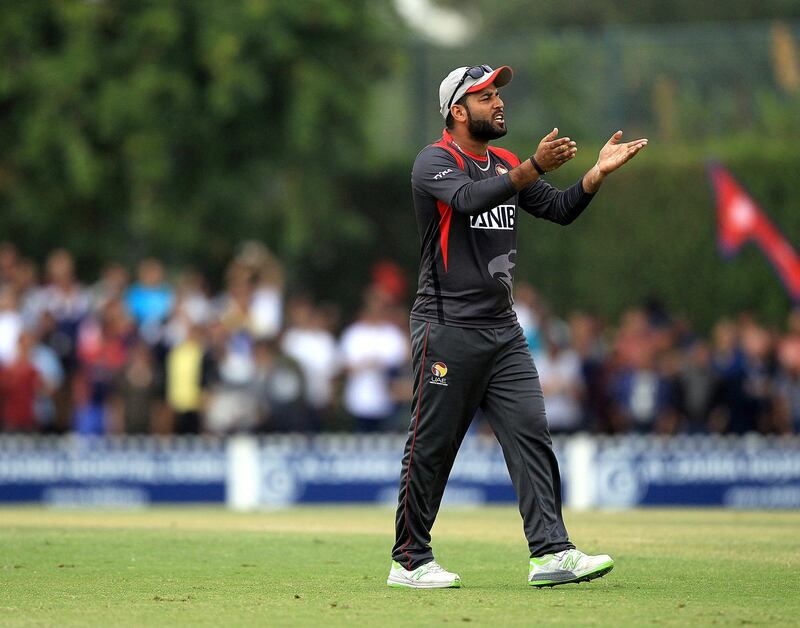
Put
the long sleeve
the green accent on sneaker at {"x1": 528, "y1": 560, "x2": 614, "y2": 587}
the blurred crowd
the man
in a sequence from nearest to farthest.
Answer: the long sleeve < the green accent on sneaker at {"x1": 528, "y1": 560, "x2": 614, "y2": 587} < the man < the blurred crowd

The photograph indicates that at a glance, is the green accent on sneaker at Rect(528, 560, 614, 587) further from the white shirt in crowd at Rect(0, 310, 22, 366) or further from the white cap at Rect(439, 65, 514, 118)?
the white shirt in crowd at Rect(0, 310, 22, 366)

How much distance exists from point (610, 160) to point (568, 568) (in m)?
2.08

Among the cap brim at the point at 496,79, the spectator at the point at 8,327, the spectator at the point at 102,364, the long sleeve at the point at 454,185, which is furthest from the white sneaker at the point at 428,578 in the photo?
the spectator at the point at 8,327

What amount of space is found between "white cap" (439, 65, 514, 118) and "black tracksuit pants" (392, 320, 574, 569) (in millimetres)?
1186

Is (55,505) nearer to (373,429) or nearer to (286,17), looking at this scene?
(373,429)

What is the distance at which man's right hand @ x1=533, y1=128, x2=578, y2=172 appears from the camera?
24.1 ft

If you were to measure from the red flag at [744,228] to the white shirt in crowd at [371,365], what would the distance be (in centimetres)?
518

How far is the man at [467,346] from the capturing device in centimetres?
788

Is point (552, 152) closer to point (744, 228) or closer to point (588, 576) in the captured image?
point (588, 576)

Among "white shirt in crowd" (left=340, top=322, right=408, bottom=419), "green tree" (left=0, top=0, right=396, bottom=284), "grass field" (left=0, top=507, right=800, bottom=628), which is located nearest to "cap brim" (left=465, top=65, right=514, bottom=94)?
"grass field" (left=0, top=507, right=800, bottom=628)

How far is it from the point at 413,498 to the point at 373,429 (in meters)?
10.0

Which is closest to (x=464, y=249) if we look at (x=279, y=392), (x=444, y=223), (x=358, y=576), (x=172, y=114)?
(x=444, y=223)

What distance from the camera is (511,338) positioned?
805 cm

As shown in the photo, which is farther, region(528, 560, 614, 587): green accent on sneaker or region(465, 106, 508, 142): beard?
region(465, 106, 508, 142): beard
